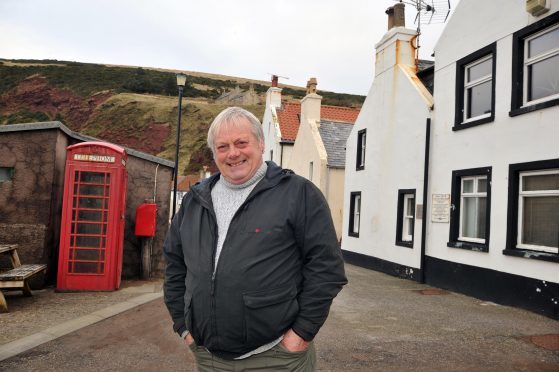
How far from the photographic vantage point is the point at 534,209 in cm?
859

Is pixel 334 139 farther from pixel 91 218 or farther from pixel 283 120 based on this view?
pixel 91 218

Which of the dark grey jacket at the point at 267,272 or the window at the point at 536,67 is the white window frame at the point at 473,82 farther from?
the dark grey jacket at the point at 267,272

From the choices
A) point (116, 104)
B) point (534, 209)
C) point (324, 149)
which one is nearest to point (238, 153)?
point (534, 209)

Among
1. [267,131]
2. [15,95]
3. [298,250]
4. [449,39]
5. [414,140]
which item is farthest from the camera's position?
[15,95]

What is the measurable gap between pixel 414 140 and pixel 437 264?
11.4ft

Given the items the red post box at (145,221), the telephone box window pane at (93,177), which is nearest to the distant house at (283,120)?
→ the red post box at (145,221)

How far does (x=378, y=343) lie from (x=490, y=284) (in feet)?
14.9

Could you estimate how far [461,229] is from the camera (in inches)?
419

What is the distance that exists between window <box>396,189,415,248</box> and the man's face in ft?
35.6

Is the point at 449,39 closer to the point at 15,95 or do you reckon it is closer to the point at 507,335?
the point at 507,335

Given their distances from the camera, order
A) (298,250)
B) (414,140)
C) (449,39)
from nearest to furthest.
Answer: (298,250) < (449,39) < (414,140)

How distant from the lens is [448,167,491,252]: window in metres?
9.74

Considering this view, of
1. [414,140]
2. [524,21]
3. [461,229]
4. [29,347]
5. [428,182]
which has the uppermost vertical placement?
[524,21]

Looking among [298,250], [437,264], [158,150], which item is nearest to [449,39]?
[437,264]
